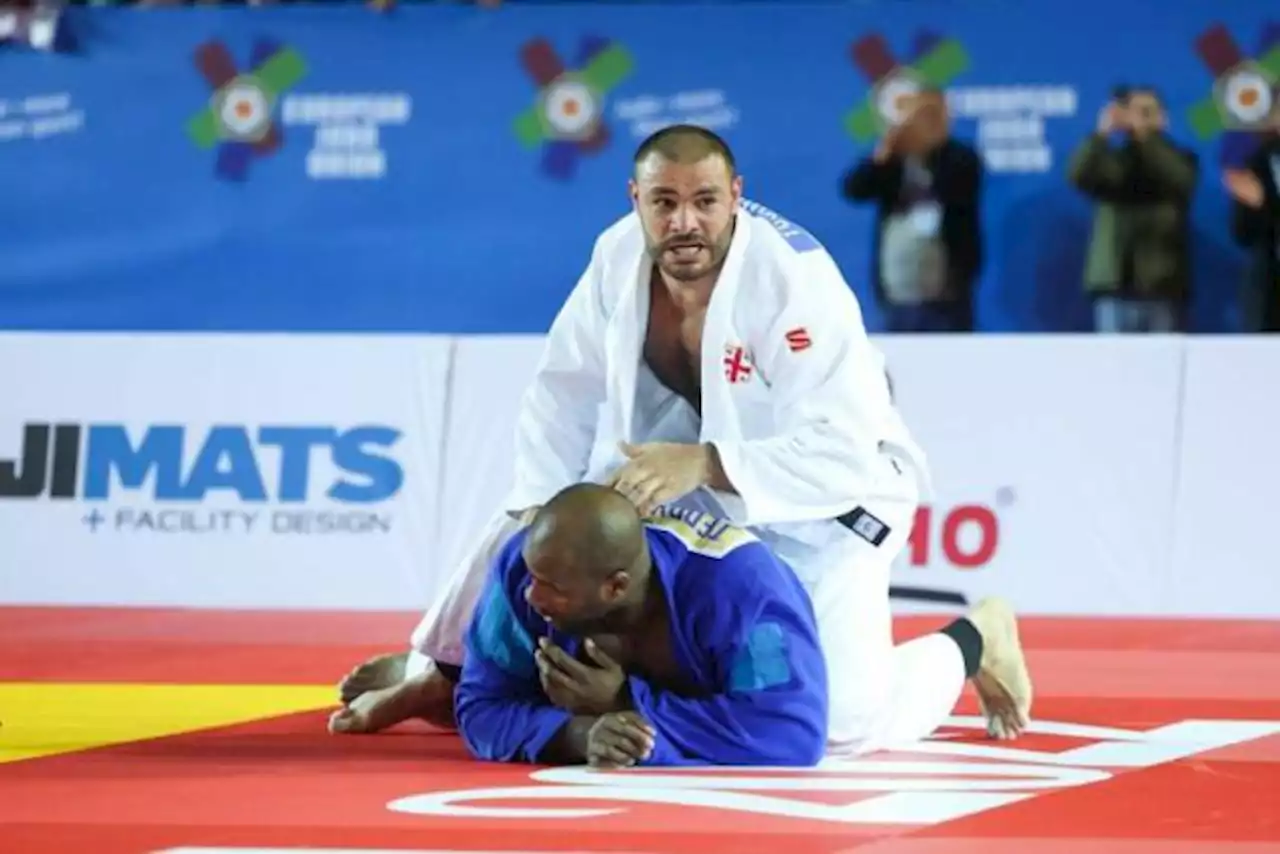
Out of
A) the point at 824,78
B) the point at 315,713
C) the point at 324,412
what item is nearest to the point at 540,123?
the point at 824,78

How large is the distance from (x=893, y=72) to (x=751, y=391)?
7.39 metres

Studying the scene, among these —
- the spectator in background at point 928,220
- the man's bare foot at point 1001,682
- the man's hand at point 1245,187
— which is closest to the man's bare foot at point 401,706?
the man's bare foot at point 1001,682

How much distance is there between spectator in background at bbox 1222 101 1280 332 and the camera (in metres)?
12.3

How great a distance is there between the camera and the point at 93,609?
10.5 meters

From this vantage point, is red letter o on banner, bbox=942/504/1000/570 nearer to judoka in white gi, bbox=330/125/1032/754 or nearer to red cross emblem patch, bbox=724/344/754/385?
judoka in white gi, bbox=330/125/1032/754

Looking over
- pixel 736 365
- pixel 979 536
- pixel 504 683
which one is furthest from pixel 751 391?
pixel 979 536

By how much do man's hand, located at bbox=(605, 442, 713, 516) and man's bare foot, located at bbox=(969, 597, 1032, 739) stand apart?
39.8 inches

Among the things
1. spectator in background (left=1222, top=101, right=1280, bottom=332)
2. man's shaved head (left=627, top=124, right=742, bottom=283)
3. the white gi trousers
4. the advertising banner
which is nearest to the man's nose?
man's shaved head (left=627, top=124, right=742, bottom=283)

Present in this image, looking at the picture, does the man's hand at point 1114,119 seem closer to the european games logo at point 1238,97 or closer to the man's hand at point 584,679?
the european games logo at point 1238,97

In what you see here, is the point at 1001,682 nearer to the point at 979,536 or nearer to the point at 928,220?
the point at 979,536

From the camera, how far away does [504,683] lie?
18.5 ft

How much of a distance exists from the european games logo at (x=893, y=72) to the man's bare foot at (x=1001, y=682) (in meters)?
6.98

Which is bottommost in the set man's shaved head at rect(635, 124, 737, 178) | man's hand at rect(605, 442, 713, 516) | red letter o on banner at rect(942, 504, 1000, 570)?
red letter o on banner at rect(942, 504, 1000, 570)

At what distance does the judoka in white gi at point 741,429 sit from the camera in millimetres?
5859
